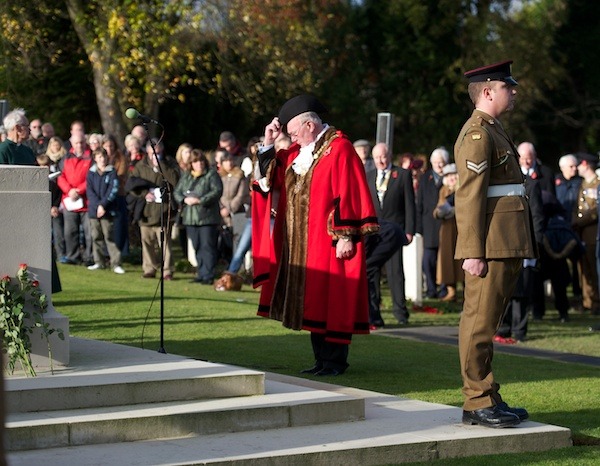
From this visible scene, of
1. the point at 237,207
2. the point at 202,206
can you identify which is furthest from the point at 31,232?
the point at 237,207

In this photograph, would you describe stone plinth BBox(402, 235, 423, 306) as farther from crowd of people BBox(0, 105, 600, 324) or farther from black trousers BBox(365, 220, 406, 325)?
black trousers BBox(365, 220, 406, 325)

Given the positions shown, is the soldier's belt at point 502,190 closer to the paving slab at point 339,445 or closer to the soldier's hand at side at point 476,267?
the soldier's hand at side at point 476,267

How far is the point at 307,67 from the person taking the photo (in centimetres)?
3903

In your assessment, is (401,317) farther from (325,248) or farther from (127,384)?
(127,384)

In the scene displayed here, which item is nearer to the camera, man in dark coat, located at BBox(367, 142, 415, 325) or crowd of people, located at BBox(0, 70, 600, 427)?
crowd of people, located at BBox(0, 70, 600, 427)

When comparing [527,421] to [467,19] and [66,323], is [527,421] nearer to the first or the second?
[66,323]

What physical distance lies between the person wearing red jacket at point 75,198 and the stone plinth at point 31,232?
42.0 ft

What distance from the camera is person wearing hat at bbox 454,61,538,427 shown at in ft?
28.3

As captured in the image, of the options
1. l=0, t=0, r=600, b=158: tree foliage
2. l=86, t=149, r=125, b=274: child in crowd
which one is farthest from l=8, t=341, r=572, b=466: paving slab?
l=0, t=0, r=600, b=158: tree foliage

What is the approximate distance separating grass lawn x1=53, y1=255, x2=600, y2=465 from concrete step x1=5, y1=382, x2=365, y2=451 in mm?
1097

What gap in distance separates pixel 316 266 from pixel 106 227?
11041 mm

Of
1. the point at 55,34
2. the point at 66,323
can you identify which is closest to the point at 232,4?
the point at 55,34

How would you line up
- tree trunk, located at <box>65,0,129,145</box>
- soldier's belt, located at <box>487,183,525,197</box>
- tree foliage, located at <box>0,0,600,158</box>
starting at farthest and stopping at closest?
tree foliage, located at <box>0,0,600,158</box> < tree trunk, located at <box>65,0,129,145</box> < soldier's belt, located at <box>487,183,525,197</box>

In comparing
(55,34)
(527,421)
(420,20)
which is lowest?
(527,421)
